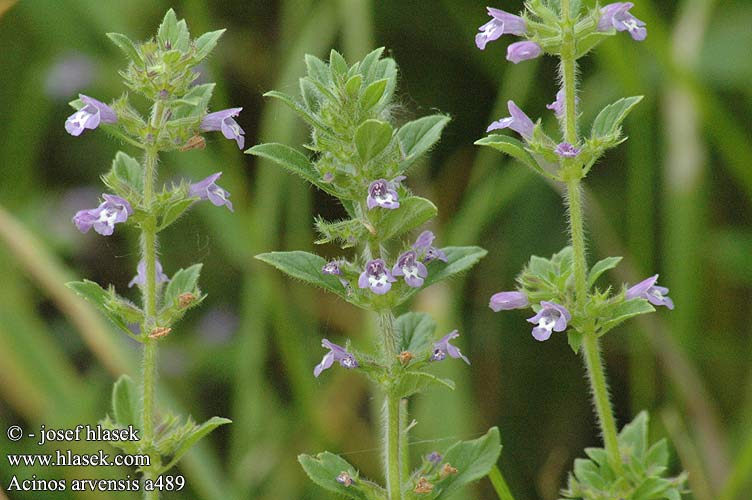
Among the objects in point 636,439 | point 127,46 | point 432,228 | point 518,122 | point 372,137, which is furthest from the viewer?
point 432,228

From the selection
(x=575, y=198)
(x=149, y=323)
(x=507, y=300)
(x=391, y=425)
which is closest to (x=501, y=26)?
(x=575, y=198)

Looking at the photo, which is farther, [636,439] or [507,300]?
[636,439]

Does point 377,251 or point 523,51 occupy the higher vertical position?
point 523,51

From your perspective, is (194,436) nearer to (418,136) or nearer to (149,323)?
(149,323)

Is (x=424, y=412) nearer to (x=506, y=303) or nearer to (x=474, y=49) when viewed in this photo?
A: (x=506, y=303)

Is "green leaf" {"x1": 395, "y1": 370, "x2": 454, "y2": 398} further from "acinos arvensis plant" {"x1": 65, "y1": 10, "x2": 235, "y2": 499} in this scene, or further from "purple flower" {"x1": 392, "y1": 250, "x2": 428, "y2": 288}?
"acinos arvensis plant" {"x1": 65, "y1": 10, "x2": 235, "y2": 499}

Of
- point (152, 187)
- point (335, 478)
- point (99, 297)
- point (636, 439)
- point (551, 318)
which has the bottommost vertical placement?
point (636, 439)
